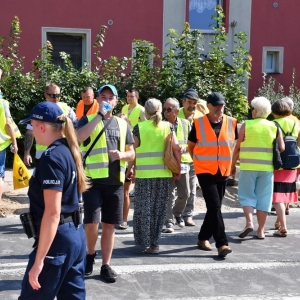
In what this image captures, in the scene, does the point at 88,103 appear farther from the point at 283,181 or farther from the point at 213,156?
the point at 213,156

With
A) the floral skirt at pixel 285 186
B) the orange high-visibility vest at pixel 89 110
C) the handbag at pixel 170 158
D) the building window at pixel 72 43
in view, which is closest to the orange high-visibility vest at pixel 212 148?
the handbag at pixel 170 158

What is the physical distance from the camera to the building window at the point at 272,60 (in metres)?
19.8

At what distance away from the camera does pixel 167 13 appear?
1858cm

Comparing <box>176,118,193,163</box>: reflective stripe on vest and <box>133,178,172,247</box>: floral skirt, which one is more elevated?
<box>176,118,193,163</box>: reflective stripe on vest

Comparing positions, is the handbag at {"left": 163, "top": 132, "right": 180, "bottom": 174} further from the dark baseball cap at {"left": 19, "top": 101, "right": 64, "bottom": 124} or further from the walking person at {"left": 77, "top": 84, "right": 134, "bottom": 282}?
the dark baseball cap at {"left": 19, "top": 101, "right": 64, "bottom": 124}

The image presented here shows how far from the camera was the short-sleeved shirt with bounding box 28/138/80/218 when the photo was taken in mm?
4098

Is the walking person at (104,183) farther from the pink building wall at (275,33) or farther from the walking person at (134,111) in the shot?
the pink building wall at (275,33)

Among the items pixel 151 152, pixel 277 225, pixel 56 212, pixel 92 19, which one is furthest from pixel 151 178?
pixel 92 19

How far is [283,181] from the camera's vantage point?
349 inches

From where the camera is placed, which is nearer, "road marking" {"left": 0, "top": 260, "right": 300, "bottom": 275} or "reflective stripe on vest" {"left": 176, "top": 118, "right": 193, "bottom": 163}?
"road marking" {"left": 0, "top": 260, "right": 300, "bottom": 275}

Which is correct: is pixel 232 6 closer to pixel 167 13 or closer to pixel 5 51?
pixel 167 13

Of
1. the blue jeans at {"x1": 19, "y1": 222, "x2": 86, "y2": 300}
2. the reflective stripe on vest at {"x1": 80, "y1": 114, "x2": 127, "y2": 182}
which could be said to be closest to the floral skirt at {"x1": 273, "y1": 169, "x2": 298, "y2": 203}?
the reflective stripe on vest at {"x1": 80, "y1": 114, "x2": 127, "y2": 182}

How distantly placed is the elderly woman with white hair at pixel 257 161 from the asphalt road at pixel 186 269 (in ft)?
1.33

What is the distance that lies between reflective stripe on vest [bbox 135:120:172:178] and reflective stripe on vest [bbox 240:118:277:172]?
1214 millimetres
